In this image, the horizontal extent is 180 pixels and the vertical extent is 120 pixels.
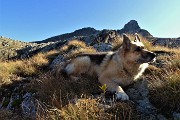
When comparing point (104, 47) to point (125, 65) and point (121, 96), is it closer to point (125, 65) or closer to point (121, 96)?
point (125, 65)

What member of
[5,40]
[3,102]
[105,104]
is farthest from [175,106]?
[5,40]

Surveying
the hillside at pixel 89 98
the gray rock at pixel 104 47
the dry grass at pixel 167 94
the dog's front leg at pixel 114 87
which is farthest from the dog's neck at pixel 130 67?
the gray rock at pixel 104 47

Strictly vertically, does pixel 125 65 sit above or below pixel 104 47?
below

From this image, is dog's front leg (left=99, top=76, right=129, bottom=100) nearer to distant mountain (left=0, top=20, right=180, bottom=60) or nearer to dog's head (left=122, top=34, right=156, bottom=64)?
dog's head (left=122, top=34, right=156, bottom=64)

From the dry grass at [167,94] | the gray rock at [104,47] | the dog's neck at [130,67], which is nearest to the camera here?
the dry grass at [167,94]

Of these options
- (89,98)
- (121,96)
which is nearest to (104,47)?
(121,96)

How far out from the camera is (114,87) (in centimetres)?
680

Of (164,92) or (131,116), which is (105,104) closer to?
(131,116)

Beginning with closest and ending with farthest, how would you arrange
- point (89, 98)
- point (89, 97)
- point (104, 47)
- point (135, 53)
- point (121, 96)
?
point (89, 98)
point (89, 97)
point (121, 96)
point (135, 53)
point (104, 47)

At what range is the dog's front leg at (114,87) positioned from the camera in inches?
245

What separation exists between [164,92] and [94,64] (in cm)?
267

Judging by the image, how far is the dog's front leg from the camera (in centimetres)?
623

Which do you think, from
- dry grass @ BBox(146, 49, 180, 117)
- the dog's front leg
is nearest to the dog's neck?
the dog's front leg

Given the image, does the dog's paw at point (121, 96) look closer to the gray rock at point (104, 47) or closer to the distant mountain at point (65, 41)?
the gray rock at point (104, 47)
